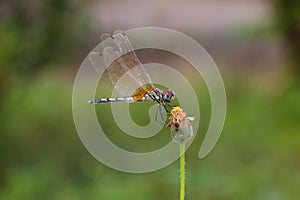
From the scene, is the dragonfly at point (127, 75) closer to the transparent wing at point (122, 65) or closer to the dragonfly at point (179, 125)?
the transparent wing at point (122, 65)

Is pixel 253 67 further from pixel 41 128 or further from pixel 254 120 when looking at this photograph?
pixel 41 128

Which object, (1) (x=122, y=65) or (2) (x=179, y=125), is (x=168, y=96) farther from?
(2) (x=179, y=125)

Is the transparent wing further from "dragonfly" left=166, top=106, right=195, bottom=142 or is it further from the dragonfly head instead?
"dragonfly" left=166, top=106, right=195, bottom=142

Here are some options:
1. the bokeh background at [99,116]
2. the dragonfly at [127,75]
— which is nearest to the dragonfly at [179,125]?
the dragonfly at [127,75]

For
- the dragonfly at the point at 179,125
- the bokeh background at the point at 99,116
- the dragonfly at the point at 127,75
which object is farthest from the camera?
the bokeh background at the point at 99,116

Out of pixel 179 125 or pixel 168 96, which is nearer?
pixel 179 125

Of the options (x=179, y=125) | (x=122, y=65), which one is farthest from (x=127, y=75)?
(x=179, y=125)

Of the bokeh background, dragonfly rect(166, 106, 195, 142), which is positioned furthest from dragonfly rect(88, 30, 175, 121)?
the bokeh background

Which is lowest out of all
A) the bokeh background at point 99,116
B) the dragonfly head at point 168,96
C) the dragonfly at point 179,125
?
the dragonfly at point 179,125
